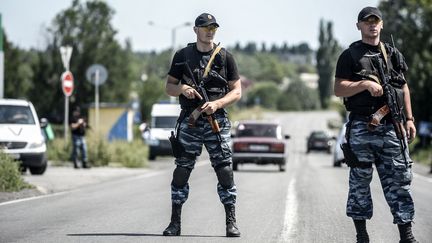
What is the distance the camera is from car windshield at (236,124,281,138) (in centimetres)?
2964

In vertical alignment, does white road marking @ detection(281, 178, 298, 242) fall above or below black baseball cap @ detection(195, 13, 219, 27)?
below

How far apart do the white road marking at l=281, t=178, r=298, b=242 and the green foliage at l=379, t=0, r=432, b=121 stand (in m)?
37.0

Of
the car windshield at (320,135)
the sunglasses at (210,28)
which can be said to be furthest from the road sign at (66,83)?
the car windshield at (320,135)

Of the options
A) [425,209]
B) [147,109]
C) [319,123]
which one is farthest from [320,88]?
[425,209]

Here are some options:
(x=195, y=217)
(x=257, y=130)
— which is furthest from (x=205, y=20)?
(x=257, y=130)

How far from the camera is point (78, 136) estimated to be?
26.0m

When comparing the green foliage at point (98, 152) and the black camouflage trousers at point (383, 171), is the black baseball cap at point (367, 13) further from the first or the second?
the green foliage at point (98, 152)

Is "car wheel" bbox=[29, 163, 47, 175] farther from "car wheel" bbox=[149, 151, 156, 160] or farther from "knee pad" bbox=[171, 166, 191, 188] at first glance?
"car wheel" bbox=[149, 151, 156, 160]

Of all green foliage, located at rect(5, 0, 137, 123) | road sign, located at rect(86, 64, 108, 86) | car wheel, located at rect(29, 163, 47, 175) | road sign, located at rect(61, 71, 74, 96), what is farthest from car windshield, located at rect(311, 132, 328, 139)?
car wheel, located at rect(29, 163, 47, 175)

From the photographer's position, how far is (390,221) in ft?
36.9

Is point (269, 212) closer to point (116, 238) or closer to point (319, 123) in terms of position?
point (116, 238)

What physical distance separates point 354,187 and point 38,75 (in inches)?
2809

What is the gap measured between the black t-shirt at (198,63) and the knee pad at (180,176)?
1.94 feet

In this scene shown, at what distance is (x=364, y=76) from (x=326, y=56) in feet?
544
